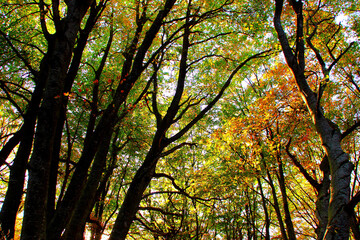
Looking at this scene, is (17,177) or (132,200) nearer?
(17,177)

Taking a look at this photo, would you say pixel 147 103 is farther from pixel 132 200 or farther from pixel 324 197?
pixel 324 197

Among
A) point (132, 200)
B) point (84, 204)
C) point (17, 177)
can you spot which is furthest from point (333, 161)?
point (17, 177)

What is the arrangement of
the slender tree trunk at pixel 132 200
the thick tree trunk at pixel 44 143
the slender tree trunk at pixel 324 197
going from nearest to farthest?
the thick tree trunk at pixel 44 143 → the slender tree trunk at pixel 132 200 → the slender tree trunk at pixel 324 197

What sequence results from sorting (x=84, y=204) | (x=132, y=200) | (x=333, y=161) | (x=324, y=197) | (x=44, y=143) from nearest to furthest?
(x=44, y=143)
(x=84, y=204)
(x=333, y=161)
(x=132, y=200)
(x=324, y=197)

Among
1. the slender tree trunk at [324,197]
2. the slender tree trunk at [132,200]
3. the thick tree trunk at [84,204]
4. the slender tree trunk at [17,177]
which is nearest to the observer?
the thick tree trunk at [84,204]

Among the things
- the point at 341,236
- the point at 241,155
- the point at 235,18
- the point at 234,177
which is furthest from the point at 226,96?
the point at 341,236

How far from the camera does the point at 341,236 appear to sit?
8.79 feet

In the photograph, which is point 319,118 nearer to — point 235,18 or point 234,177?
point 235,18

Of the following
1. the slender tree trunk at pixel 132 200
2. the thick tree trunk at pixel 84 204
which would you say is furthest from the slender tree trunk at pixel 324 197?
the thick tree trunk at pixel 84 204

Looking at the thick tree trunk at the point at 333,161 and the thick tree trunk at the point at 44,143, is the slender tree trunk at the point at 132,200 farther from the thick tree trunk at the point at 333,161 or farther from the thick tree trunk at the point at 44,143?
the thick tree trunk at the point at 333,161

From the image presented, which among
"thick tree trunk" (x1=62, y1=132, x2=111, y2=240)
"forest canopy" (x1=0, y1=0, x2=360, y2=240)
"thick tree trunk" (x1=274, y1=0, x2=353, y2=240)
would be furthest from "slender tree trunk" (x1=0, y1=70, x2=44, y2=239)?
"thick tree trunk" (x1=274, y1=0, x2=353, y2=240)

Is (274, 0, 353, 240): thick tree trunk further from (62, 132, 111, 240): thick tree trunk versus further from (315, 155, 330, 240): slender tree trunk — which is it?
(62, 132, 111, 240): thick tree trunk

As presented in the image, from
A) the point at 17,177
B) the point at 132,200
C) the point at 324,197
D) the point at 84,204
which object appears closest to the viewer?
the point at 84,204

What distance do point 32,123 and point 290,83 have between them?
8.23 meters
